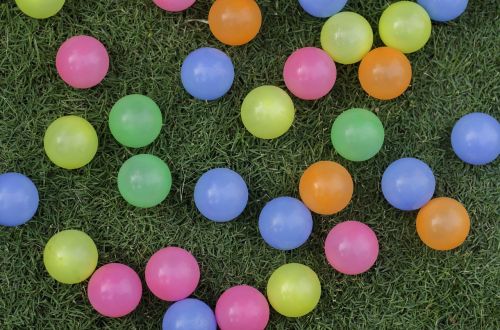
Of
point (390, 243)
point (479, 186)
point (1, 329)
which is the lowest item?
point (1, 329)

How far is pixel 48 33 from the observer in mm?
2395

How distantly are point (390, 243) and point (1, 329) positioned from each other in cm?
147

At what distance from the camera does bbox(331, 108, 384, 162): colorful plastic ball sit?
2250mm

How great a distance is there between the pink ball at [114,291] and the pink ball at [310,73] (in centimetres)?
90

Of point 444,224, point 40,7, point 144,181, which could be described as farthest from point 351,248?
point 40,7

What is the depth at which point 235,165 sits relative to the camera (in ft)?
7.92

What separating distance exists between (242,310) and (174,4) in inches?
44.2

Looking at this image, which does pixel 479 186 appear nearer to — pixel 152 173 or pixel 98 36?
pixel 152 173

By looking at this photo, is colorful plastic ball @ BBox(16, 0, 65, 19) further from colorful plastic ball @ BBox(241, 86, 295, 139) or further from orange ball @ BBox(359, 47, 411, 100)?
orange ball @ BBox(359, 47, 411, 100)

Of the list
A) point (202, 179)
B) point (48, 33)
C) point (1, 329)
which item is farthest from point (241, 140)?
point (1, 329)

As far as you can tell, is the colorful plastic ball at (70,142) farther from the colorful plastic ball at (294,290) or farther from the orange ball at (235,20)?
the colorful plastic ball at (294,290)

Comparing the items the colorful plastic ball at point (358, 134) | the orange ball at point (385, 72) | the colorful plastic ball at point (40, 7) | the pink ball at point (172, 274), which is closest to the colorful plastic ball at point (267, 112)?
the colorful plastic ball at point (358, 134)

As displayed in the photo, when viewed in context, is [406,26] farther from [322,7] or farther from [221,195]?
[221,195]

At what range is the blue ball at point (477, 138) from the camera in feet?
7.54
